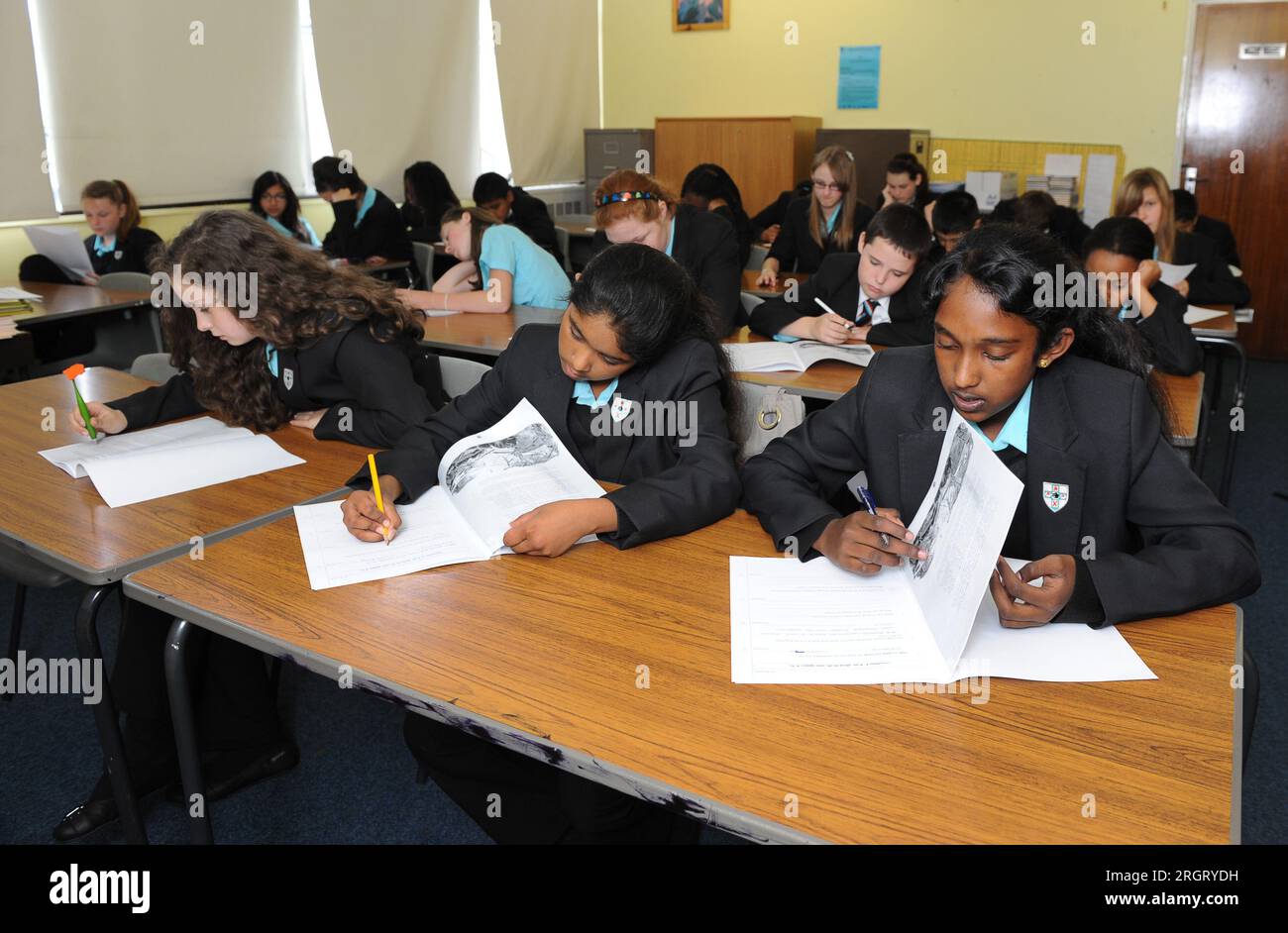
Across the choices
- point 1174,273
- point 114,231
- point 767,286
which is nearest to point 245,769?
point 767,286

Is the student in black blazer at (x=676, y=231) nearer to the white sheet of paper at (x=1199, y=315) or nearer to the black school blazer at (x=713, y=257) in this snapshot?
the black school blazer at (x=713, y=257)

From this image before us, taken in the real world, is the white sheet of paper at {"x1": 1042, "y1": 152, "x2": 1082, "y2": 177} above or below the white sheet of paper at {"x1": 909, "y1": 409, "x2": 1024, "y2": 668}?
above

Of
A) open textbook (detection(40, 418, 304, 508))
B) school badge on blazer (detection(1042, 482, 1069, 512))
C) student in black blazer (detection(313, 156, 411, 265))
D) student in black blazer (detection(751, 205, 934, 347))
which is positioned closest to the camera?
school badge on blazer (detection(1042, 482, 1069, 512))

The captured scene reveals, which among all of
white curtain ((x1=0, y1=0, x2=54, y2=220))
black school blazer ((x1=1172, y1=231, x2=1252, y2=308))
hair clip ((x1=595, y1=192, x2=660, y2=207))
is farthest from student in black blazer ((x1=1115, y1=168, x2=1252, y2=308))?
white curtain ((x1=0, y1=0, x2=54, y2=220))

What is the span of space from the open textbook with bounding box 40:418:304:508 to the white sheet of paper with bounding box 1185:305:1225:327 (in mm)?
2955

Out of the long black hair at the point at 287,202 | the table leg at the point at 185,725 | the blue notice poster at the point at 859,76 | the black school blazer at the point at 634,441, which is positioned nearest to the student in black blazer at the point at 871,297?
the black school blazer at the point at 634,441

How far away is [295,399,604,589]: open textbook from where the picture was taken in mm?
1431

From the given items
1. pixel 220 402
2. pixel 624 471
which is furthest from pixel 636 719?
pixel 220 402

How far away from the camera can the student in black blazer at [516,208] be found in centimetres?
543

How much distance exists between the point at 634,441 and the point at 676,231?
200cm

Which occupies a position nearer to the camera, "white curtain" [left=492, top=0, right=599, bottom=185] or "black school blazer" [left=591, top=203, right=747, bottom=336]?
"black school blazer" [left=591, top=203, right=747, bottom=336]

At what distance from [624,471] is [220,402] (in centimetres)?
95

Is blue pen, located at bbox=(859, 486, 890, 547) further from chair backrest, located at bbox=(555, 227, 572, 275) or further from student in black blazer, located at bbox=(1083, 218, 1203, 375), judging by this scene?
chair backrest, located at bbox=(555, 227, 572, 275)
